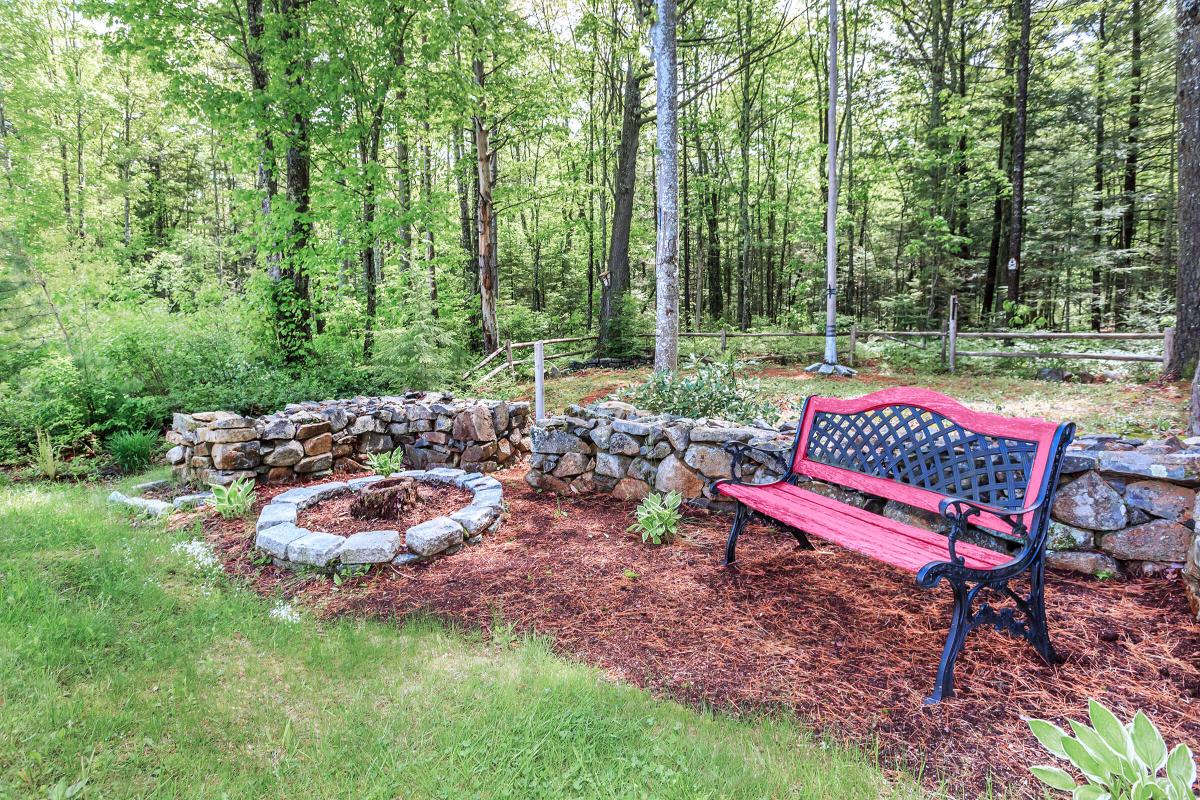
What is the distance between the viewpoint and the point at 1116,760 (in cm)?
A: 128

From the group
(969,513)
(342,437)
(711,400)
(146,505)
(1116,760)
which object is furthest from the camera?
(342,437)

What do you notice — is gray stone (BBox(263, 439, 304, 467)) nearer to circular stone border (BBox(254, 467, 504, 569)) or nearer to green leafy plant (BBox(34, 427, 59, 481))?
circular stone border (BBox(254, 467, 504, 569))

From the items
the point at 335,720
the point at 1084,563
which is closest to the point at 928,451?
the point at 1084,563

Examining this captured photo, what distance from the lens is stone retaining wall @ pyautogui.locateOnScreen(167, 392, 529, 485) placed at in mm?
4742

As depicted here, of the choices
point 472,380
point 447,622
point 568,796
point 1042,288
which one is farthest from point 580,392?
point 1042,288

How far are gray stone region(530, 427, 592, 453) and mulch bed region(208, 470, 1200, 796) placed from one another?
88 cm

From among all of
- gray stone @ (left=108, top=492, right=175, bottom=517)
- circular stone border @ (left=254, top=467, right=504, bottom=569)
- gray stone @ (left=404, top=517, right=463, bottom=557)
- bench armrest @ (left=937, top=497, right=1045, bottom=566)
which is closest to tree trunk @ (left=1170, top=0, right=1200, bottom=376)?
bench armrest @ (left=937, top=497, right=1045, bottom=566)

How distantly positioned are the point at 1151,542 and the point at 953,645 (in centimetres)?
146

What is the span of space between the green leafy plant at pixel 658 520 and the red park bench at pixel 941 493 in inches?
18.1

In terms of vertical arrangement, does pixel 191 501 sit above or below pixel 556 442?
below

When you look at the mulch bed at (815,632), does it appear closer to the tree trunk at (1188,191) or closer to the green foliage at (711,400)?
the green foliage at (711,400)

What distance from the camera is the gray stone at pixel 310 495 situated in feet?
12.9

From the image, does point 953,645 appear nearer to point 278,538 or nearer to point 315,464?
point 278,538

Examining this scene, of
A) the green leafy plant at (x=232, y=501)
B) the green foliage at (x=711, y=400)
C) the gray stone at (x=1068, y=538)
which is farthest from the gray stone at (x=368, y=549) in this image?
the gray stone at (x=1068, y=538)
